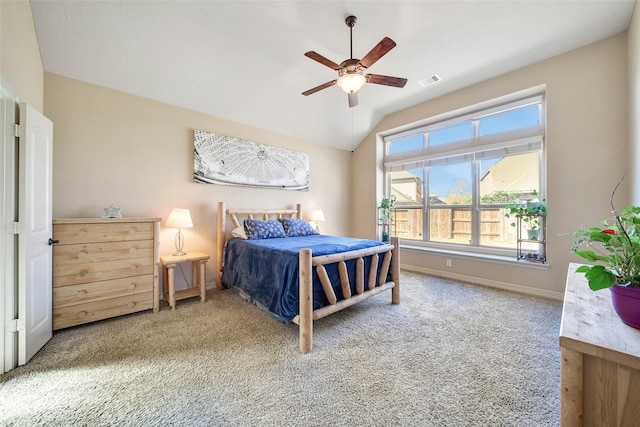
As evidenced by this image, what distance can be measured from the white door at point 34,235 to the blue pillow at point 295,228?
253 centimetres

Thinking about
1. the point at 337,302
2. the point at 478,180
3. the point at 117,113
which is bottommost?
the point at 337,302

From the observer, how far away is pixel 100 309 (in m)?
2.47

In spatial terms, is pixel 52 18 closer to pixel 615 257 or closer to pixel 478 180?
pixel 615 257

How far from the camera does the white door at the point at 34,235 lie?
1832 mm

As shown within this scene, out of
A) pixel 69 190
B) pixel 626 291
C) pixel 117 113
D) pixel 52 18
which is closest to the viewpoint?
pixel 626 291

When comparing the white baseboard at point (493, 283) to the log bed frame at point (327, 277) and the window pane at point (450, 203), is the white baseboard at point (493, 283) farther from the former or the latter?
the log bed frame at point (327, 277)

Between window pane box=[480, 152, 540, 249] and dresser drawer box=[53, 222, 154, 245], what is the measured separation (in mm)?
4763

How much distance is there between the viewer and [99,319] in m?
2.48

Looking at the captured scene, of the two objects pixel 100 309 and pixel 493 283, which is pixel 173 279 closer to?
pixel 100 309

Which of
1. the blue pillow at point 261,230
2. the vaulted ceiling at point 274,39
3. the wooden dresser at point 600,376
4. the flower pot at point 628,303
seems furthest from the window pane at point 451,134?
the wooden dresser at point 600,376

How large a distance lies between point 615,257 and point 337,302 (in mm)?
1899

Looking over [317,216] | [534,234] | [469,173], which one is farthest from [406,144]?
[534,234]

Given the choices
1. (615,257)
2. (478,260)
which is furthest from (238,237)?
(478,260)

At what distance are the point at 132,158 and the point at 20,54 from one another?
3.99ft
